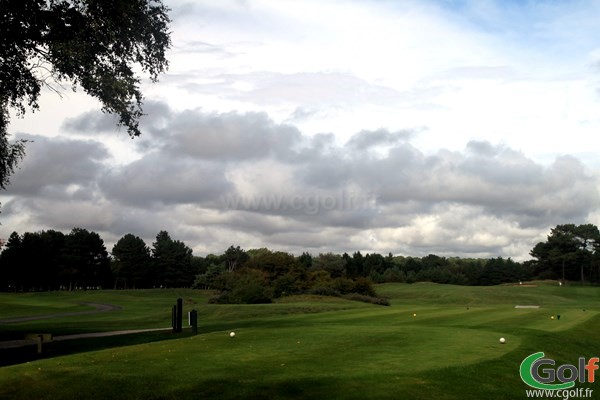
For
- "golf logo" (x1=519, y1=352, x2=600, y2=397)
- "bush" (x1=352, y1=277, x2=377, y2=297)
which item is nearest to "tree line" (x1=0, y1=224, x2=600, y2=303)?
"bush" (x1=352, y1=277, x2=377, y2=297)

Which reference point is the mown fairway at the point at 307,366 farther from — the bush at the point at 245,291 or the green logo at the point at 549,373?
the bush at the point at 245,291

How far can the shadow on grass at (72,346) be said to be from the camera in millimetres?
20933

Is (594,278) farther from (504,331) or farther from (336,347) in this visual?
(336,347)

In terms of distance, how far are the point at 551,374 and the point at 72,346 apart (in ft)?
62.0

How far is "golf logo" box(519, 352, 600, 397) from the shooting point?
16031 mm

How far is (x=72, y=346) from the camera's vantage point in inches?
981

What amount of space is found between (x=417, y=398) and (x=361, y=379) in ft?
5.81

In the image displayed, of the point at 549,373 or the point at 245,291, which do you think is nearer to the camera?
the point at 549,373

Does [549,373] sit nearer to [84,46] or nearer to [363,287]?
[84,46]

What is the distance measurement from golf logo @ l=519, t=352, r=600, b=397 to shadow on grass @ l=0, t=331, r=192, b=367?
16018 mm

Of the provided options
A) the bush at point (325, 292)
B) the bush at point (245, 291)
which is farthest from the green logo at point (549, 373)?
the bush at point (325, 292)

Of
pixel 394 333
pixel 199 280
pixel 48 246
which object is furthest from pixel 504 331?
pixel 48 246

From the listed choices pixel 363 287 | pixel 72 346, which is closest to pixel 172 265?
pixel 363 287

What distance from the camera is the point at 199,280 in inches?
5037
